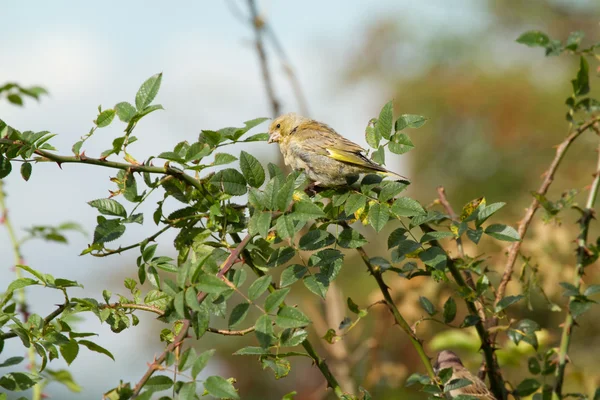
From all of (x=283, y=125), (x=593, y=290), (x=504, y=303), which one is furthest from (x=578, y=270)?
(x=283, y=125)

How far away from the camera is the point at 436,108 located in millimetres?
7961

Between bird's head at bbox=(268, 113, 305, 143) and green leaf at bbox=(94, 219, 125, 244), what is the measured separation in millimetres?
1532

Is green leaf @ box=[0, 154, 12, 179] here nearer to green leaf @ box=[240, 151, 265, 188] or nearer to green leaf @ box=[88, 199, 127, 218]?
green leaf @ box=[88, 199, 127, 218]

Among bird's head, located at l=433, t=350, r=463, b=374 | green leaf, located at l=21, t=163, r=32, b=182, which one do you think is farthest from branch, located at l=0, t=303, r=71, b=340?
bird's head, located at l=433, t=350, r=463, b=374

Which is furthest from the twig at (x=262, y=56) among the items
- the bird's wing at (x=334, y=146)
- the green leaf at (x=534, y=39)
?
the green leaf at (x=534, y=39)

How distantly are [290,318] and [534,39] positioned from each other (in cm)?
126

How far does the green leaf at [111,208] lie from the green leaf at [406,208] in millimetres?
532

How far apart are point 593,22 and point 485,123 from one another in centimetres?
214

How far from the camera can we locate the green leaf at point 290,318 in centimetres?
117

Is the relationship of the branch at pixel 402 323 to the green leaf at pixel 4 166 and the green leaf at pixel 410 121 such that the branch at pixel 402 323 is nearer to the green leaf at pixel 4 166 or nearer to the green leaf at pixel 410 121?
the green leaf at pixel 410 121

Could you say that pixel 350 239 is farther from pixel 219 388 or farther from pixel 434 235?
pixel 219 388

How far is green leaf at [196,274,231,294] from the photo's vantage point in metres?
1.11

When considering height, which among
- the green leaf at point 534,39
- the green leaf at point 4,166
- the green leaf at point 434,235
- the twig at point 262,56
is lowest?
the green leaf at point 4,166

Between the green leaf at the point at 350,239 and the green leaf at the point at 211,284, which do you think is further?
the green leaf at the point at 350,239
